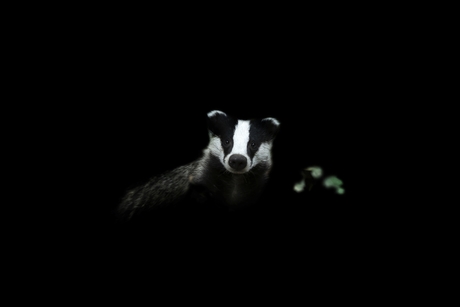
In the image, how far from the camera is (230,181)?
3.35 m

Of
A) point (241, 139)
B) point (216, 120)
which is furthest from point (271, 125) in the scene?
point (216, 120)

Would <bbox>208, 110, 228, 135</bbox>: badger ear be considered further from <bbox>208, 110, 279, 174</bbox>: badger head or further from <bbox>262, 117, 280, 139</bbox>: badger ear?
<bbox>262, 117, 280, 139</bbox>: badger ear

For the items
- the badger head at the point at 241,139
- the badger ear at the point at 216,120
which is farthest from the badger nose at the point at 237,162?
the badger ear at the point at 216,120

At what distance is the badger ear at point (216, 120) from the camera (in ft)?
10.8

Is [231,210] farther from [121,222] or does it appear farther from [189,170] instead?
[121,222]

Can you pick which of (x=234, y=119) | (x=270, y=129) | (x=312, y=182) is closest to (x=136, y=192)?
(x=234, y=119)

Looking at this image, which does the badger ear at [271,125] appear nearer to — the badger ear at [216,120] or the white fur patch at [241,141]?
the white fur patch at [241,141]

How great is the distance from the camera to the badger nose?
304 cm

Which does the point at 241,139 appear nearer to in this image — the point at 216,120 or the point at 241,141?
the point at 241,141

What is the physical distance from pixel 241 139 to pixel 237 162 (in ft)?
0.77

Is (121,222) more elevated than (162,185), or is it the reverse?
(162,185)

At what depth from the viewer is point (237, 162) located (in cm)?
304

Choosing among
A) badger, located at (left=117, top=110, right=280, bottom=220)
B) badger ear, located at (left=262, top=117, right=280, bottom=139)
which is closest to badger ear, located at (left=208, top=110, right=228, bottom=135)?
badger, located at (left=117, top=110, right=280, bottom=220)

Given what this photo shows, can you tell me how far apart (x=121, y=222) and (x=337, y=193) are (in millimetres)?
1750
